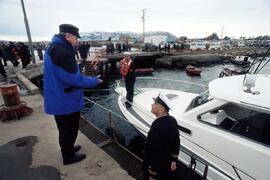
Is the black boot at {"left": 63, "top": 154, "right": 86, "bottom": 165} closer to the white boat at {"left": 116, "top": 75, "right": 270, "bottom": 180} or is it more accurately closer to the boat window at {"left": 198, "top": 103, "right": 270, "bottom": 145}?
the white boat at {"left": 116, "top": 75, "right": 270, "bottom": 180}

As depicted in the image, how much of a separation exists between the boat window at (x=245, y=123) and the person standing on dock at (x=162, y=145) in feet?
5.20

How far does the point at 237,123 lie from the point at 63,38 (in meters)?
3.37

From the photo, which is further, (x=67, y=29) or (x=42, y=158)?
(x=42, y=158)

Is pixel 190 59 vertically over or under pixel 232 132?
under

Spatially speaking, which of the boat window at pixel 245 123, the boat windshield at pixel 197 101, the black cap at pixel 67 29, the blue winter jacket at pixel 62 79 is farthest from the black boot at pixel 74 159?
the boat windshield at pixel 197 101

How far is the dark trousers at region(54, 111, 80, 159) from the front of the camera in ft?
9.02

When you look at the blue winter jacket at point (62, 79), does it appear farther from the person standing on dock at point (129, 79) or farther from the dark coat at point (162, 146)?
the person standing on dock at point (129, 79)

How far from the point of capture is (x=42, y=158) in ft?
10.5

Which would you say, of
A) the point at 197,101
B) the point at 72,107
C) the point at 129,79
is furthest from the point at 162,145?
the point at 129,79

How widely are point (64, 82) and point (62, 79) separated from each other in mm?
55

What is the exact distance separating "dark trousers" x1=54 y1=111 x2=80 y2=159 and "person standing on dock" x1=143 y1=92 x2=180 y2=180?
4.60 feet

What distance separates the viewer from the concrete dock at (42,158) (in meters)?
2.80

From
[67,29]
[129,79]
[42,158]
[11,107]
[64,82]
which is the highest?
[67,29]

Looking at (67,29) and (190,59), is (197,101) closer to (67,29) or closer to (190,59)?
(67,29)
